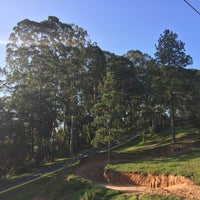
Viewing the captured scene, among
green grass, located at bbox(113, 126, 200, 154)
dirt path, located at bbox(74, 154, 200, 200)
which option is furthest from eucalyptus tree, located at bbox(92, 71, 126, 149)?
green grass, located at bbox(113, 126, 200, 154)

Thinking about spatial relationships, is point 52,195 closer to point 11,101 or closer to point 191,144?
point 191,144

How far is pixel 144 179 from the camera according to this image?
1730cm

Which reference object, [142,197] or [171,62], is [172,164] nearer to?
[142,197]

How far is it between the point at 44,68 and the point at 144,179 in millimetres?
22967

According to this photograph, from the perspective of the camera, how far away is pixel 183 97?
102 ft

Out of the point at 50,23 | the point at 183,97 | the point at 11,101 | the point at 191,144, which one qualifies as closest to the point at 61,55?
the point at 50,23

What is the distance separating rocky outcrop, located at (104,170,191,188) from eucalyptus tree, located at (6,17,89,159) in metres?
15.5

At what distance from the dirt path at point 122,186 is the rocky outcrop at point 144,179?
474 millimetres

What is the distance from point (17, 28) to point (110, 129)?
1944cm

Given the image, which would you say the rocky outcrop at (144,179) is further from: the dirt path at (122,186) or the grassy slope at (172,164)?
the dirt path at (122,186)

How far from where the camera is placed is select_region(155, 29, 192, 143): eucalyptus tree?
30.2 metres

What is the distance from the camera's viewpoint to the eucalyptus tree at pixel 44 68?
35531 millimetres

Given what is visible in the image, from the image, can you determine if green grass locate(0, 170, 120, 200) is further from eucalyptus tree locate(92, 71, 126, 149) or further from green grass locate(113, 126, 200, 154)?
green grass locate(113, 126, 200, 154)

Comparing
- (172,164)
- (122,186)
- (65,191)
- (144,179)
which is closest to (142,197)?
(144,179)
